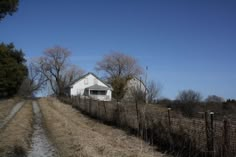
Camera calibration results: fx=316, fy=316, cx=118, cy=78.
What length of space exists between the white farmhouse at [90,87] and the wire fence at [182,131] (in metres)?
52.0

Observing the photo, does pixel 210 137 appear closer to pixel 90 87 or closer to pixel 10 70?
pixel 10 70

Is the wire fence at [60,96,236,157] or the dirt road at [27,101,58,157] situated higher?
the wire fence at [60,96,236,157]

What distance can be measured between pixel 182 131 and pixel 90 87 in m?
59.1

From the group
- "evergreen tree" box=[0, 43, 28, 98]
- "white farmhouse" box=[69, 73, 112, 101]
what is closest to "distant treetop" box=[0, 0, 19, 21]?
"evergreen tree" box=[0, 43, 28, 98]

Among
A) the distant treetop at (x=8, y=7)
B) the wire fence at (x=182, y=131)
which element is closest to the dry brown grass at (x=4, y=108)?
the distant treetop at (x=8, y=7)

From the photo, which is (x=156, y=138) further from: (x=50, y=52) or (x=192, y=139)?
(x=50, y=52)

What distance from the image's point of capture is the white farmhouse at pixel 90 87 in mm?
68688

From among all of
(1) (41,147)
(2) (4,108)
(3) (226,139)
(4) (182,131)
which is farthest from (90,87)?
(3) (226,139)

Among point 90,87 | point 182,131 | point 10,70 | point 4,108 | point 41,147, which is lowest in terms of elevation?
point 41,147

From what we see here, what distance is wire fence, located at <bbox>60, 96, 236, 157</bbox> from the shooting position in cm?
810

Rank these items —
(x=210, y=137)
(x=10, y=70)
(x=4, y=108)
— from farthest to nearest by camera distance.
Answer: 1. (x=10, y=70)
2. (x=4, y=108)
3. (x=210, y=137)

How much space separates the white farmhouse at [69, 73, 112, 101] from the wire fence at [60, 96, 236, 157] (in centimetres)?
5196

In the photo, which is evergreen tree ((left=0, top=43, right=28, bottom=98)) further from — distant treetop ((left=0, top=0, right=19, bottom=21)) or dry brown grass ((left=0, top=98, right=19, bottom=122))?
distant treetop ((left=0, top=0, right=19, bottom=21))

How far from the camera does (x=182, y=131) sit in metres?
10.2
